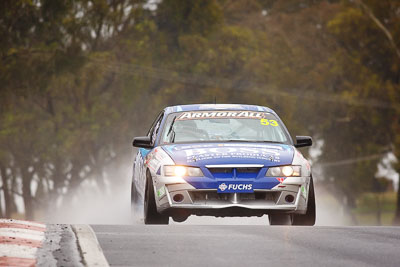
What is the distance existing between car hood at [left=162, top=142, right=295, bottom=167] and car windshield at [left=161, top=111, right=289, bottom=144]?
0.51m

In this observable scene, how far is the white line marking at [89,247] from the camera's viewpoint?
7.06 meters

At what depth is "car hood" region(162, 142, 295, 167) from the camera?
36.2 ft

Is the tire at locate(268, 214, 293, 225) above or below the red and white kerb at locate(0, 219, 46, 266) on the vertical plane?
below

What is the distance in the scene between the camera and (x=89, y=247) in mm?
7867

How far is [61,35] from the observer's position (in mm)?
40531

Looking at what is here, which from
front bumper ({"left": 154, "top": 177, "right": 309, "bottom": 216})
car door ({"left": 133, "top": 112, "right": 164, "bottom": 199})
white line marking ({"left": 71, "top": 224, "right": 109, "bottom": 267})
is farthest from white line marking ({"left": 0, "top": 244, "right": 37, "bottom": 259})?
car door ({"left": 133, "top": 112, "right": 164, "bottom": 199})

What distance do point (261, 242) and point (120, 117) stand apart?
3897cm

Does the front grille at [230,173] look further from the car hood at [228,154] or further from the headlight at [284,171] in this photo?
the headlight at [284,171]

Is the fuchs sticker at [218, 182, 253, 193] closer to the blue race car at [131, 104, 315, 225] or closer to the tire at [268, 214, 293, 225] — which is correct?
the blue race car at [131, 104, 315, 225]

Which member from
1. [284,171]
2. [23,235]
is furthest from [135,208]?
[23,235]

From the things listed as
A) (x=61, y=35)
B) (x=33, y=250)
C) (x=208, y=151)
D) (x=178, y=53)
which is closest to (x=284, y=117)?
(x=178, y=53)

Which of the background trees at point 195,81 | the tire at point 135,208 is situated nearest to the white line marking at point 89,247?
the tire at point 135,208

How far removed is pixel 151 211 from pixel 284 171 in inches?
59.0

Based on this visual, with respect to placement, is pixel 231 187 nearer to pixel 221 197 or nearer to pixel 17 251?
pixel 221 197
